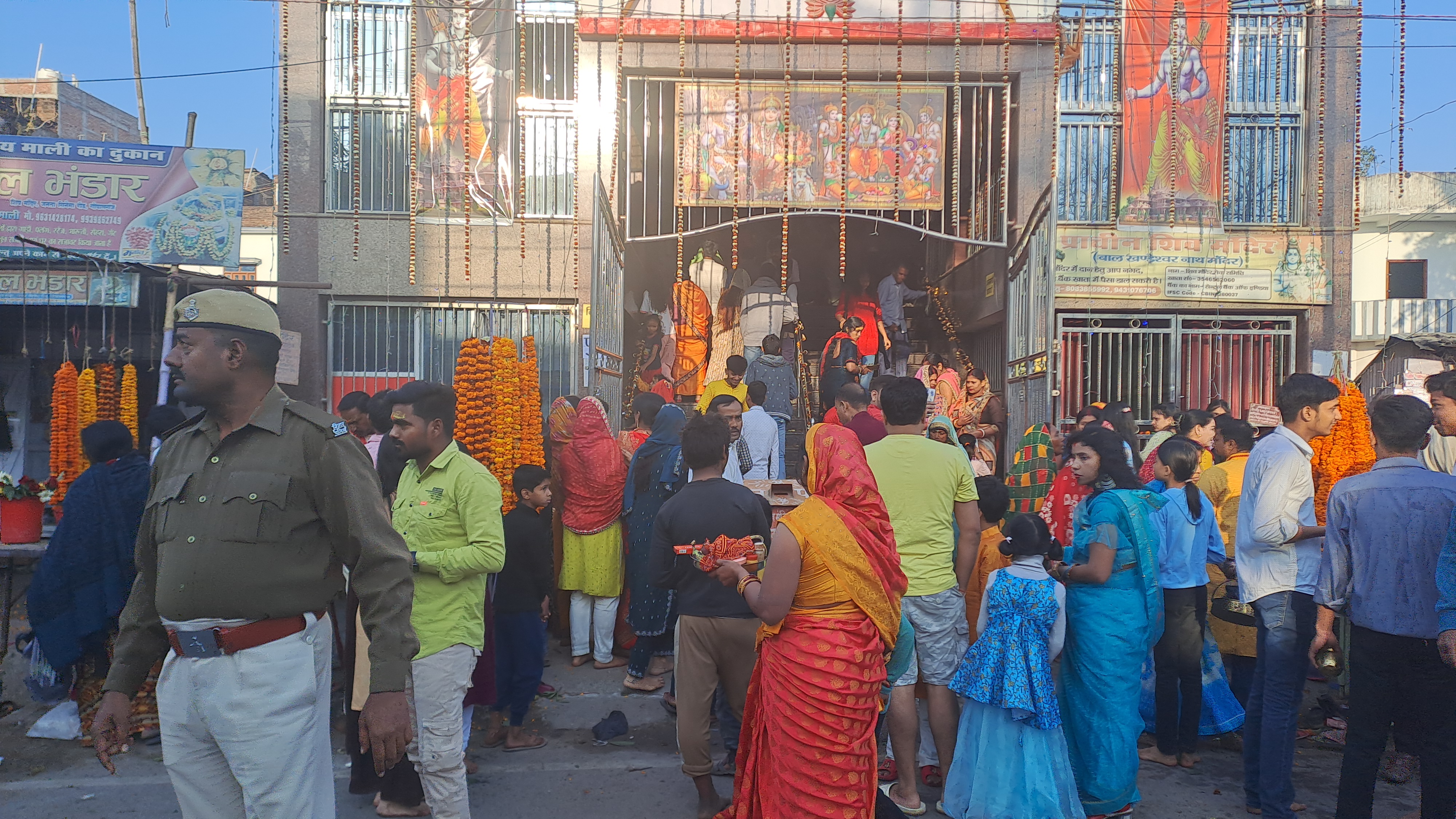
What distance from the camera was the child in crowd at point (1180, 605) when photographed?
4.70 m

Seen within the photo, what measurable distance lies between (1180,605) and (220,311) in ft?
15.5

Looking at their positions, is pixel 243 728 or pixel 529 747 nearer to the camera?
pixel 243 728

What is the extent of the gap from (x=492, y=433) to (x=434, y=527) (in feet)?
9.30

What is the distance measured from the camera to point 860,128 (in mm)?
10602

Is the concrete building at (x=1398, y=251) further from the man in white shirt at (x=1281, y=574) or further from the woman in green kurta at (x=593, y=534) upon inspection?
the woman in green kurta at (x=593, y=534)

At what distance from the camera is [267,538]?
92.5 inches

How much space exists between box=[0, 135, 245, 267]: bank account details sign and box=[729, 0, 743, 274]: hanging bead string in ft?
17.4

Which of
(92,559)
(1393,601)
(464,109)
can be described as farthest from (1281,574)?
(464,109)

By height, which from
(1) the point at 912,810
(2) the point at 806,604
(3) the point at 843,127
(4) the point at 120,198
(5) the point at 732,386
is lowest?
(1) the point at 912,810

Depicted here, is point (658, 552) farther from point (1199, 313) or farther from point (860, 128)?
point (1199, 313)

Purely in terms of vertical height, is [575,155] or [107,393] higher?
[575,155]

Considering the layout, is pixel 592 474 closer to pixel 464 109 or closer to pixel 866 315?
pixel 464 109

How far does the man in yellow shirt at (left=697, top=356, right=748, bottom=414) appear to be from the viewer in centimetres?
Result: 807

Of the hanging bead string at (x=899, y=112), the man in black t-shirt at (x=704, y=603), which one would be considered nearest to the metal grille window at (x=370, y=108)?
the hanging bead string at (x=899, y=112)
